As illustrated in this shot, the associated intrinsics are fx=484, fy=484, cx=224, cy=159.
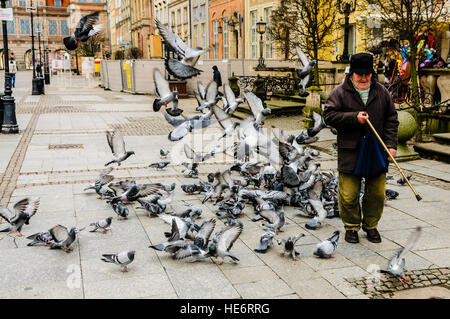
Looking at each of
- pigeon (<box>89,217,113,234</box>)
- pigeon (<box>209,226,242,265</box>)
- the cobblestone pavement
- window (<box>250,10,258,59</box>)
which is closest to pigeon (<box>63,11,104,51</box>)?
the cobblestone pavement

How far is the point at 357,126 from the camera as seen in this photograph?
493 centimetres

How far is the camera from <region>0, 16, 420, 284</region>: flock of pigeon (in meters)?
4.72

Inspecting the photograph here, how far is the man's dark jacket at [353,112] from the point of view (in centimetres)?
498

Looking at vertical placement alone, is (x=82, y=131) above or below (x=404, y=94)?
below

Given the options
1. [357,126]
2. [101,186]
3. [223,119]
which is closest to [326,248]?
[357,126]

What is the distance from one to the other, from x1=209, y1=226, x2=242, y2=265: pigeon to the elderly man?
1314 mm

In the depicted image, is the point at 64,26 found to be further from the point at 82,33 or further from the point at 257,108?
the point at 257,108

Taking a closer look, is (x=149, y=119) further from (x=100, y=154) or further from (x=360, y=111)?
(x=360, y=111)

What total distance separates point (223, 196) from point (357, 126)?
2392 millimetres

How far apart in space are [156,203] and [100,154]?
15.6ft

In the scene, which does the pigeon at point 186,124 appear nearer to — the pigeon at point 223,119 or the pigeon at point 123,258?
the pigeon at point 223,119

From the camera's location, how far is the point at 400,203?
22.0 feet

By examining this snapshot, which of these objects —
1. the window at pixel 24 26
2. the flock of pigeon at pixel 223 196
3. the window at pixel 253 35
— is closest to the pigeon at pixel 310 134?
the flock of pigeon at pixel 223 196
